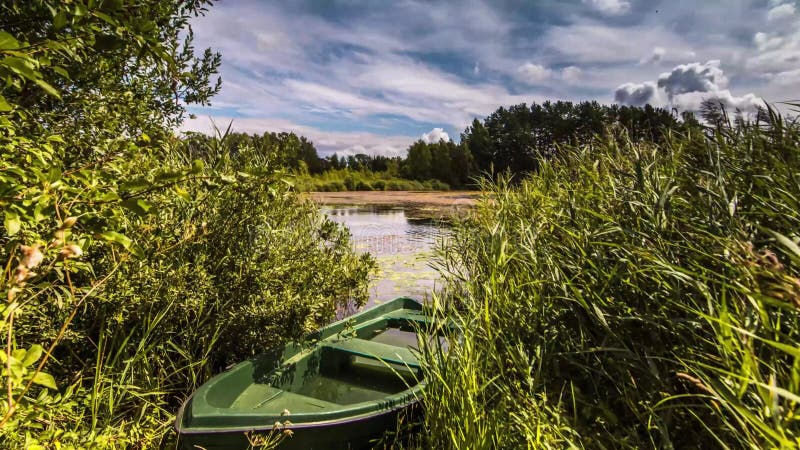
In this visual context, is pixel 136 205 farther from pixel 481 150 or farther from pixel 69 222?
pixel 481 150

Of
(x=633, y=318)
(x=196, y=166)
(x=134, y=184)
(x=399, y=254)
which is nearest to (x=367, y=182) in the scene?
(x=399, y=254)

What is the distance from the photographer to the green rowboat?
2.28 m

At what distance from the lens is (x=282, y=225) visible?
392 cm

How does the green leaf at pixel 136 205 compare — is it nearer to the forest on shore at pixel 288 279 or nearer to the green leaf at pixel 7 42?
the forest on shore at pixel 288 279

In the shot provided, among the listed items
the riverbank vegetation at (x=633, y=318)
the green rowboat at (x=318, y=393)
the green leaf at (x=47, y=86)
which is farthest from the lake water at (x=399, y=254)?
the green leaf at (x=47, y=86)

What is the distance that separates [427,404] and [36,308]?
2.10 m

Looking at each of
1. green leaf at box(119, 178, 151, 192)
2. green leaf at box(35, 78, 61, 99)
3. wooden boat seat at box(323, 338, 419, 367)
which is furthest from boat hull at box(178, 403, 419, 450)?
green leaf at box(35, 78, 61, 99)

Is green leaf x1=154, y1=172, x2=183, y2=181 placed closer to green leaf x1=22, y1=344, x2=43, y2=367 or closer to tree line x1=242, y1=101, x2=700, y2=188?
green leaf x1=22, y1=344, x2=43, y2=367

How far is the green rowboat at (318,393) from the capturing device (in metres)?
2.28

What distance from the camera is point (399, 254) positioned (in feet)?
32.3

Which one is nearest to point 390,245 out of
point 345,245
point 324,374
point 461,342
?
point 345,245

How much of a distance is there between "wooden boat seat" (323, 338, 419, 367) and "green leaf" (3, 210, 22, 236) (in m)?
2.62

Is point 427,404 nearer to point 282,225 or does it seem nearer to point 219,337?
point 219,337

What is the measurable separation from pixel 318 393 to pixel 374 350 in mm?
551
